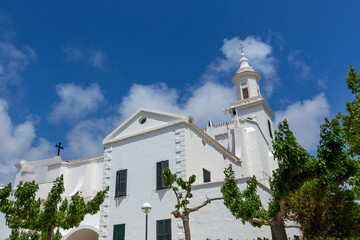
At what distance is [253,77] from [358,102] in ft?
78.2

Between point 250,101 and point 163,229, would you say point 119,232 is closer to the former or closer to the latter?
point 163,229

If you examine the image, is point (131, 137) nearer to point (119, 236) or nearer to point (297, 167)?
point (119, 236)

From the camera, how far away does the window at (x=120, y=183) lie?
18708 mm

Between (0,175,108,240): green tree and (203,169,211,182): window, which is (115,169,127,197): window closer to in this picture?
(0,175,108,240): green tree

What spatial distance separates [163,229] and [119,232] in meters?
2.99

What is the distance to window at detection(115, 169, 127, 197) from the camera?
1871 cm

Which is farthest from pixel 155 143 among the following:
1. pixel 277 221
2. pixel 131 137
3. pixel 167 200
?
pixel 277 221

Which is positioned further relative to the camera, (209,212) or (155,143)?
(155,143)

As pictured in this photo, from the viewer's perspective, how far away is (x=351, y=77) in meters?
13.8

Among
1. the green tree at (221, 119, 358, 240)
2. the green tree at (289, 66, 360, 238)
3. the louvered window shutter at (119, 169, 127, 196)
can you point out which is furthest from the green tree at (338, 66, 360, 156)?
the louvered window shutter at (119, 169, 127, 196)

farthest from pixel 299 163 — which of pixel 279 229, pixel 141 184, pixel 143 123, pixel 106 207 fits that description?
pixel 106 207

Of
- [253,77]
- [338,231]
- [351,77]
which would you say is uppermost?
[253,77]

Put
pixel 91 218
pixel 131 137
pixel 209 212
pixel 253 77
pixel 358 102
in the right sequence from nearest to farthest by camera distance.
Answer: pixel 358 102, pixel 209 212, pixel 131 137, pixel 91 218, pixel 253 77

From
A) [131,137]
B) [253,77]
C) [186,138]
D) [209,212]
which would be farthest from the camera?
[253,77]
